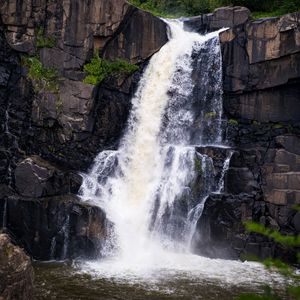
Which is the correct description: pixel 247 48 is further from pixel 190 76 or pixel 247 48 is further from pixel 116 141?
pixel 116 141

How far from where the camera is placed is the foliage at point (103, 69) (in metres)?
23.0

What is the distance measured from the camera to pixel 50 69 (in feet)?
75.8

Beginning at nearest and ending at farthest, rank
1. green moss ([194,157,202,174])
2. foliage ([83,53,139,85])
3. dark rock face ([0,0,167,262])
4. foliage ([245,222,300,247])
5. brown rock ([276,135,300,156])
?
foliage ([245,222,300,247]), green moss ([194,157,202,174]), dark rock face ([0,0,167,262]), brown rock ([276,135,300,156]), foliage ([83,53,139,85])

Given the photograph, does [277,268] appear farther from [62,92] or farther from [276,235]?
[62,92]

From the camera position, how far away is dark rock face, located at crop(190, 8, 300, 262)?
64.1 feet

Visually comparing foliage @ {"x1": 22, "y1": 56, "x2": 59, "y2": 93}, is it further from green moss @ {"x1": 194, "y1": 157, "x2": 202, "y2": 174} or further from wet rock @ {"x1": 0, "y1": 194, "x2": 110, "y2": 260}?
green moss @ {"x1": 194, "y1": 157, "x2": 202, "y2": 174}

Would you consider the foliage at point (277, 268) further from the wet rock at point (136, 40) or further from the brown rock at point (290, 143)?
the wet rock at point (136, 40)

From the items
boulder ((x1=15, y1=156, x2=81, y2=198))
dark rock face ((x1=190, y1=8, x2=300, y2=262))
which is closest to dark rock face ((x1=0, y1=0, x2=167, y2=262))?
boulder ((x1=15, y1=156, x2=81, y2=198))

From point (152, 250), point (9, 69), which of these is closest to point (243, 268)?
point (152, 250)

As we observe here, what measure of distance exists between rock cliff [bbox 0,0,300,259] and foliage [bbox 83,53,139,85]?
0.35 meters

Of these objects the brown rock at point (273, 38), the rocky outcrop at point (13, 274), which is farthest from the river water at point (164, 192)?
the rocky outcrop at point (13, 274)

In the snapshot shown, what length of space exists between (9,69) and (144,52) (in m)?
7.53

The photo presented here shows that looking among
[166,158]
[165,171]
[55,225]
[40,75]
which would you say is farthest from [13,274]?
[40,75]

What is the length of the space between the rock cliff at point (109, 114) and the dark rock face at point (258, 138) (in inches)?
2.0
